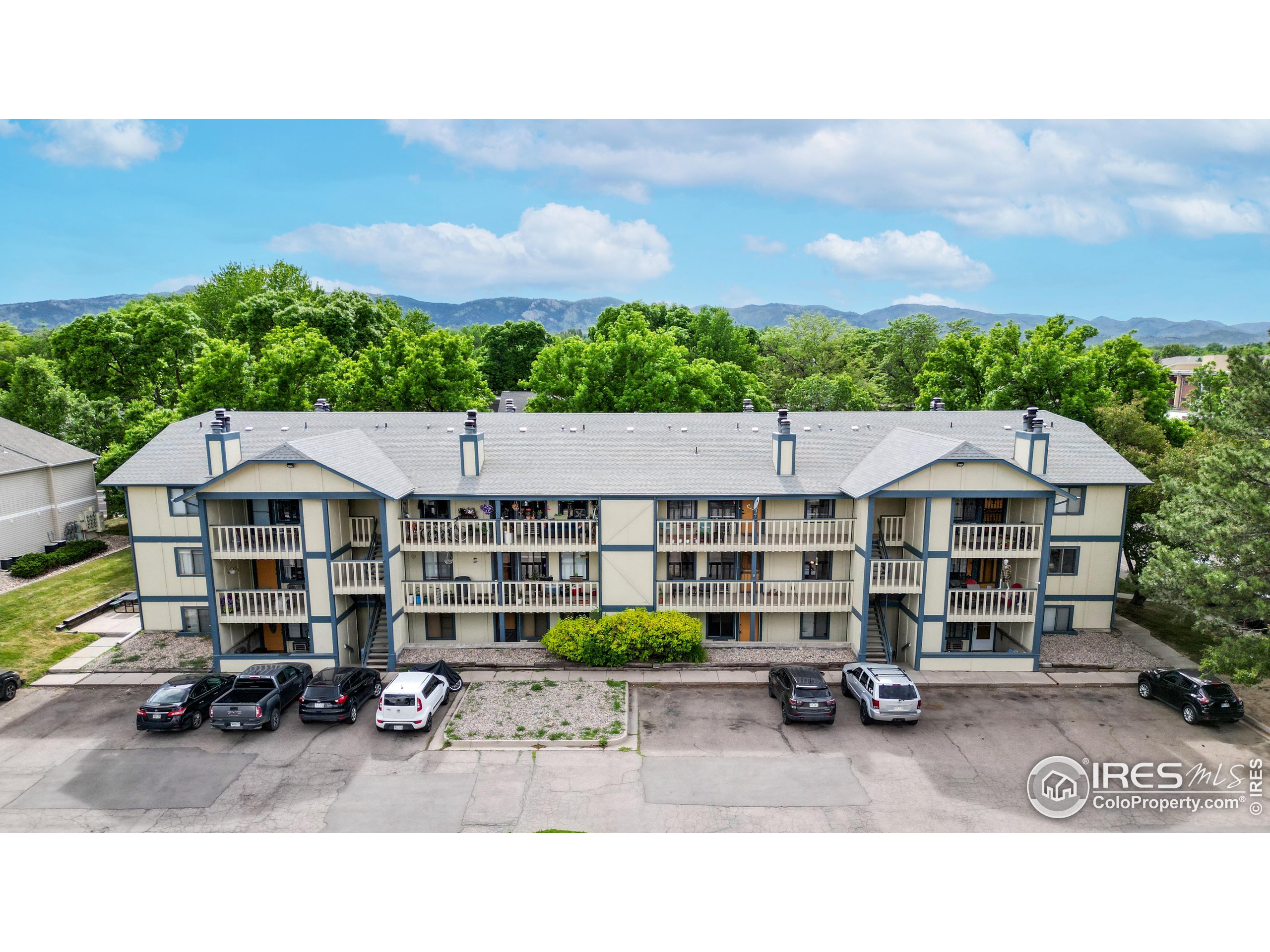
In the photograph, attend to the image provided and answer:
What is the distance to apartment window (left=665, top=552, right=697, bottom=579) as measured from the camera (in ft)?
95.2

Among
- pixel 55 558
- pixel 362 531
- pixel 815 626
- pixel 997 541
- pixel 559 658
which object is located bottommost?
pixel 559 658

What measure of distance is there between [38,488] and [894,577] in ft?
154

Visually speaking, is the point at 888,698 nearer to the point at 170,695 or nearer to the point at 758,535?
the point at 758,535

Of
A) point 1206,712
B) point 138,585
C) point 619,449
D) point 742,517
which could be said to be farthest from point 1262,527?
point 138,585

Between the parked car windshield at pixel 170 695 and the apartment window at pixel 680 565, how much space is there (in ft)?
56.0

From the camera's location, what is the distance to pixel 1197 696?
2233cm

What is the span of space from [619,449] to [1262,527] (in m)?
21.2

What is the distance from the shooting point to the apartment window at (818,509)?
28.5 m

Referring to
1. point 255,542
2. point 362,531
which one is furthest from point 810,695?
point 255,542

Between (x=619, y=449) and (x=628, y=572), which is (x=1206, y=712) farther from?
(x=619, y=449)

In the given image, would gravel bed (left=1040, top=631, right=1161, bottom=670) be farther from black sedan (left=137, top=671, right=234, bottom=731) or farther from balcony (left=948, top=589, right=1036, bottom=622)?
black sedan (left=137, top=671, right=234, bottom=731)

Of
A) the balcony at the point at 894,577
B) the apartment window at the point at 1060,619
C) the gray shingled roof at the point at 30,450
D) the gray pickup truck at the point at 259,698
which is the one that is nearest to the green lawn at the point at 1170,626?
the apartment window at the point at 1060,619

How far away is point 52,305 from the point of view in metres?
138

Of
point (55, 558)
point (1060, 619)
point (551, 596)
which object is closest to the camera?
point (551, 596)
